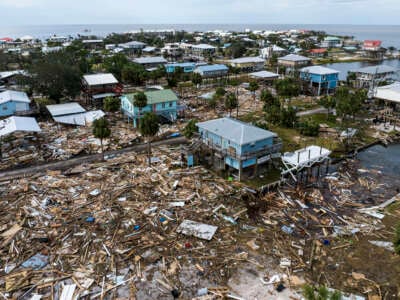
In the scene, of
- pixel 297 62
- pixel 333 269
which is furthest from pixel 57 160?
pixel 297 62

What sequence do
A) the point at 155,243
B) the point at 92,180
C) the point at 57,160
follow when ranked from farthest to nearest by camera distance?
the point at 57,160, the point at 92,180, the point at 155,243

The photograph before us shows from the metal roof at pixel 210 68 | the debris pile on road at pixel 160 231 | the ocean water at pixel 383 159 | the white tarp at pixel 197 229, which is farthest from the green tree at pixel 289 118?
the metal roof at pixel 210 68

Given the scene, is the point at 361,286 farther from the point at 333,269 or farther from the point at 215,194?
the point at 215,194

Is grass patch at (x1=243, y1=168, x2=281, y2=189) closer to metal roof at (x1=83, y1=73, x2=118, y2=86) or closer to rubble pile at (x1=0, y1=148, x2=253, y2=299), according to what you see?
rubble pile at (x1=0, y1=148, x2=253, y2=299)

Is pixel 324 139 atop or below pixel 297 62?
below

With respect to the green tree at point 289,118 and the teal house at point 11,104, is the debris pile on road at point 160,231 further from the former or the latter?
the teal house at point 11,104

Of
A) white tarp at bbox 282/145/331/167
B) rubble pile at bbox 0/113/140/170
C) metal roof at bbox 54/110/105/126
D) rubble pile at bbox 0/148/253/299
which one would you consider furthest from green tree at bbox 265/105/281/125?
metal roof at bbox 54/110/105/126

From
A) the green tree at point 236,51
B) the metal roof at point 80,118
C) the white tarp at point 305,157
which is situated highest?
the green tree at point 236,51
